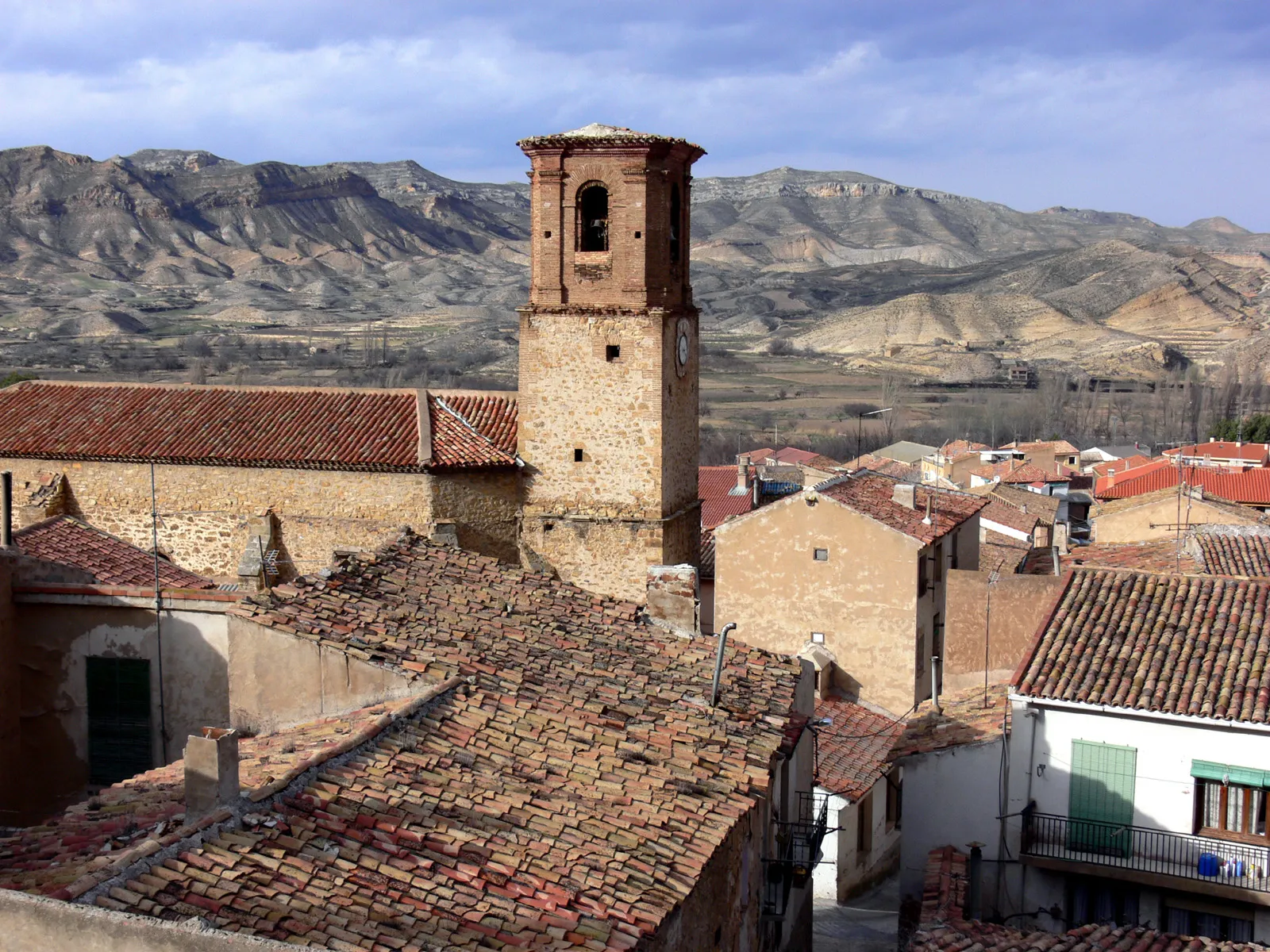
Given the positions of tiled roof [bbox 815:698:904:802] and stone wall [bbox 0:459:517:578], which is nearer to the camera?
tiled roof [bbox 815:698:904:802]

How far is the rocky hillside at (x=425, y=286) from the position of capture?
4668 inches

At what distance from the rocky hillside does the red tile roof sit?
63199 mm

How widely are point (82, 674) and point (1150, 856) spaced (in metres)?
8.71

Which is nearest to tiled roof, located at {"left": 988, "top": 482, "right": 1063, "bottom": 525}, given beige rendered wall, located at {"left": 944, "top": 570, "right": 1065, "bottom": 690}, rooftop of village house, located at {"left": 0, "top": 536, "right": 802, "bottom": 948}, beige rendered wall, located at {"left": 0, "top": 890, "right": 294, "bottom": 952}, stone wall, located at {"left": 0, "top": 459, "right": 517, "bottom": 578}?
beige rendered wall, located at {"left": 944, "top": 570, "right": 1065, "bottom": 690}

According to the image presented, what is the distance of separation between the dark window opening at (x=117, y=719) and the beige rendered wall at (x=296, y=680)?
115 centimetres

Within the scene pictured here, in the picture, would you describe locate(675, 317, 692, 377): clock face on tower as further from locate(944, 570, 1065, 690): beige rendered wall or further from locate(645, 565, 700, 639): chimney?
locate(645, 565, 700, 639): chimney

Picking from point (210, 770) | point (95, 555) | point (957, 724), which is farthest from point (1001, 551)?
point (210, 770)

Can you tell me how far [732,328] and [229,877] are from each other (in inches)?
5556

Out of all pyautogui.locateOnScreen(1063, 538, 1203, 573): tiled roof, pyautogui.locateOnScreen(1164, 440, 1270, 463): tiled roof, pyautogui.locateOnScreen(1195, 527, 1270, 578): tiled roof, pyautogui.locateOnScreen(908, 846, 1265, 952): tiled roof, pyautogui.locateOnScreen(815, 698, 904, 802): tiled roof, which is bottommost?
pyautogui.locateOnScreen(815, 698, 904, 802): tiled roof

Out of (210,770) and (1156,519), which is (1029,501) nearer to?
(1156,519)

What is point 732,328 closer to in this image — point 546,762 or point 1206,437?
point 1206,437

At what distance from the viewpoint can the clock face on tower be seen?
1979 centimetres

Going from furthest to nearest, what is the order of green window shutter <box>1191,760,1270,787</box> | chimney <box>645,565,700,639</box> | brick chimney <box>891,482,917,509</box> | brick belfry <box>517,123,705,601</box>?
brick chimney <box>891,482,917,509</box> → brick belfry <box>517,123,705,601</box> → green window shutter <box>1191,760,1270,787</box> → chimney <box>645,565,700,639</box>

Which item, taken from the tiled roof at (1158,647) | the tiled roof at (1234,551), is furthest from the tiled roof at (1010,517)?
the tiled roof at (1158,647)
